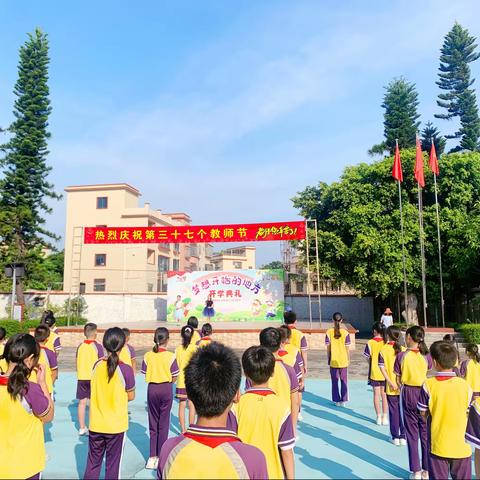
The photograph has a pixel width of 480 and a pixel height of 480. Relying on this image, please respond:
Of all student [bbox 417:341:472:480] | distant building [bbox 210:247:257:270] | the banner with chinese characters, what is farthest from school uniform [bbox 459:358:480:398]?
distant building [bbox 210:247:257:270]

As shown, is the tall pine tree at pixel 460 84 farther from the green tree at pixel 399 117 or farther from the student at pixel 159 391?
the student at pixel 159 391

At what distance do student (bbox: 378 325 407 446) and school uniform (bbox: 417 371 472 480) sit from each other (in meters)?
1.99

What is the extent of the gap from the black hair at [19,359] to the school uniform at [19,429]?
7 centimetres

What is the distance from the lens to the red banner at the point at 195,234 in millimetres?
17984

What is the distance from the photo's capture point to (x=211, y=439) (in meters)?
1.76

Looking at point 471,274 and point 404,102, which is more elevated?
point 404,102

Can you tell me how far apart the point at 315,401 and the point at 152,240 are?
12.4 m

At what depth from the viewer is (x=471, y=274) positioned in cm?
1900

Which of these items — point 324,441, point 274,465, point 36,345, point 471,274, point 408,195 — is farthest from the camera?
point 408,195

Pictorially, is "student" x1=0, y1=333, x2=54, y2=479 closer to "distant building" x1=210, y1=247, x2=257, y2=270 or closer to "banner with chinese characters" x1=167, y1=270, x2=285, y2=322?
"banner with chinese characters" x1=167, y1=270, x2=285, y2=322

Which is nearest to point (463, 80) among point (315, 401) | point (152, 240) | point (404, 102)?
point (404, 102)

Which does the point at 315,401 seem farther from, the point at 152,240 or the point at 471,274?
the point at 471,274

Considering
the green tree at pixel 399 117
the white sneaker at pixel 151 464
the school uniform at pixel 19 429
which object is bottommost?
the white sneaker at pixel 151 464

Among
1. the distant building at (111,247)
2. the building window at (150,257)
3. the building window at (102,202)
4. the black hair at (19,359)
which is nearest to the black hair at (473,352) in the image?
the black hair at (19,359)
